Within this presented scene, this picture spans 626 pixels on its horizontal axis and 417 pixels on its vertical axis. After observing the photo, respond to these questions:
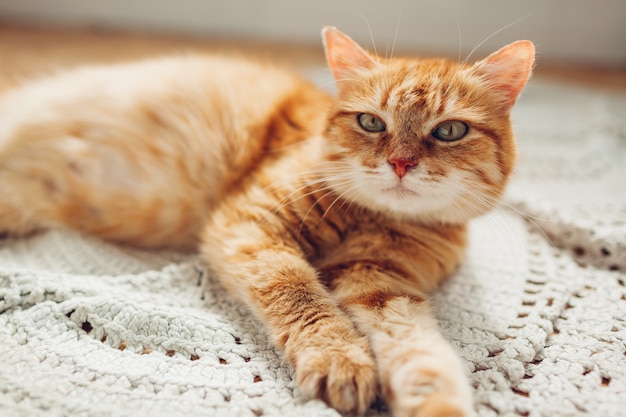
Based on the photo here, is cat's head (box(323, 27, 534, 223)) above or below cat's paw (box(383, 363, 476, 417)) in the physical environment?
above

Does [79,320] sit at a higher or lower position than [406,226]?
lower

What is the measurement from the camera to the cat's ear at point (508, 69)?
4.17 ft

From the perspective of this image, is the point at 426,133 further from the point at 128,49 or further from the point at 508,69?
the point at 128,49

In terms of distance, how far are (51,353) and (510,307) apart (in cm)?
111

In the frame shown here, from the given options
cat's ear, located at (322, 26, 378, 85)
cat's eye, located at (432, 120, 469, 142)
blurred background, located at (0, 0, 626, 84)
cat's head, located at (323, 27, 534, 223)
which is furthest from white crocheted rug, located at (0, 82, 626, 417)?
blurred background, located at (0, 0, 626, 84)

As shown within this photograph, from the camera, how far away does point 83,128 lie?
1682 mm

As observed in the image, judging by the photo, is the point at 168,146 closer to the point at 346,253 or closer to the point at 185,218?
the point at 185,218

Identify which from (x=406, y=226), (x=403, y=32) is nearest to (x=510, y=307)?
(x=406, y=226)

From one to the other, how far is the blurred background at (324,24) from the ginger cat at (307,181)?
1.43 meters

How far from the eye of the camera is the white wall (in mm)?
3211

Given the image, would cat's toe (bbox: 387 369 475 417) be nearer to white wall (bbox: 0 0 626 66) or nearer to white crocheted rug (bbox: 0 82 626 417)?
white crocheted rug (bbox: 0 82 626 417)

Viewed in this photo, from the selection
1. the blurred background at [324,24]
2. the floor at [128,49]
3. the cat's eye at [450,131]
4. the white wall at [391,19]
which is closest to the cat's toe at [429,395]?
the cat's eye at [450,131]

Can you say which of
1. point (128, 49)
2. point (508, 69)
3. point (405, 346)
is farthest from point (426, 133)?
point (128, 49)

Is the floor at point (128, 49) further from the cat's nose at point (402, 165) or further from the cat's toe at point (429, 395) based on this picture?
the cat's toe at point (429, 395)
